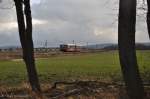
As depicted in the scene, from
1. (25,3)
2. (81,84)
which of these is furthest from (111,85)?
(25,3)

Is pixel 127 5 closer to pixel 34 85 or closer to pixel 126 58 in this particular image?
Result: pixel 126 58

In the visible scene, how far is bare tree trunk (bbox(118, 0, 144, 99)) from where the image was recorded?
1062cm

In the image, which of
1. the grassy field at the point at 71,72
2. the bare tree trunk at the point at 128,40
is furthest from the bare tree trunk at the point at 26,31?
the bare tree trunk at the point at 128,40

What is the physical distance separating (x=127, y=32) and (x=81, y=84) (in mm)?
6163

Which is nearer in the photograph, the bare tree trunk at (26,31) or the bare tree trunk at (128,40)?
the bare tree trunk at (128,40)

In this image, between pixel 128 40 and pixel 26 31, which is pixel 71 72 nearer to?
pixel 26 31

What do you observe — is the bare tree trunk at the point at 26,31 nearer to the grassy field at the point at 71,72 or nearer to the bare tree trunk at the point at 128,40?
the grassy field at the point at 71,72

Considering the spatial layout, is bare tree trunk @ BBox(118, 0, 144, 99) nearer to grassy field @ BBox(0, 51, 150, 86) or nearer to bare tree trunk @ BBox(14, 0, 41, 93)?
bare tree trunk @ BBox(14, 0, 41, 93)

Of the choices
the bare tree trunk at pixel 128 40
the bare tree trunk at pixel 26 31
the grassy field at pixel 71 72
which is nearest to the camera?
the bare tree trunk at pixel 128 40

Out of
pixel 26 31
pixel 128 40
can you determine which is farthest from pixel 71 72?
pixel 128 40

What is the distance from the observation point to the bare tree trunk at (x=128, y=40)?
10.6 meters

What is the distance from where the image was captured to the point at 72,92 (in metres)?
Result: 14.5

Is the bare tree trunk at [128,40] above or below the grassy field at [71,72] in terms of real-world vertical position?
above

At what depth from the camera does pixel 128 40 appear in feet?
35.2
